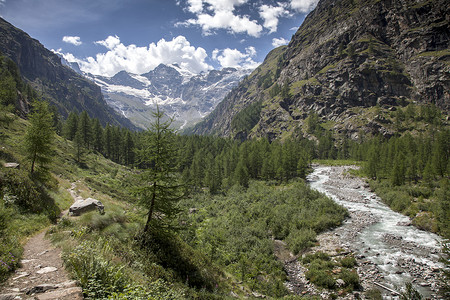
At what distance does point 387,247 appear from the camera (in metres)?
24.0

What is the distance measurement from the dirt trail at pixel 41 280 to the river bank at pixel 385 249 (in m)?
18.8

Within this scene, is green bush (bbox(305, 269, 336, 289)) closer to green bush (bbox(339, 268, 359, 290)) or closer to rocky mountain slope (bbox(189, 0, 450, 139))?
green bush (bbox(339, 268, 359, 290))

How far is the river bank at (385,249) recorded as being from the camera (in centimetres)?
1819

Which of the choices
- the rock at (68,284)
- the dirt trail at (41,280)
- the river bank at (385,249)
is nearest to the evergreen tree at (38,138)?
the dirt trail at (41,280)

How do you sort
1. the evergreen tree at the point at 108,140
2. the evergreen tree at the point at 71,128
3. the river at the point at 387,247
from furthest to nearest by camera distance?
the evergreen tree at the point at 108,140 → the evergreen tree at the point at 71,128 → the river at the point at 387,247

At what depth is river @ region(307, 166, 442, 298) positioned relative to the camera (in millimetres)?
18312

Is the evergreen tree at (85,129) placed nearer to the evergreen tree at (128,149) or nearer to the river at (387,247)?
the evergreen tree at (128,149)

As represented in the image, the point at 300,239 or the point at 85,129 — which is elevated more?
the point at 85,129

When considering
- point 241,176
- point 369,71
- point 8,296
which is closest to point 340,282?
point 8,296

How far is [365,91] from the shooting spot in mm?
145000

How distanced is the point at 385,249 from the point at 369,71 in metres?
162

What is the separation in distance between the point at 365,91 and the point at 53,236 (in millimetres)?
176841

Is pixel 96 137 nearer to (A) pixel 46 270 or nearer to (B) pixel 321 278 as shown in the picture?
(A) pixel 46 270

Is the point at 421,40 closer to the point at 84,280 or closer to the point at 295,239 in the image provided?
the point at 295,239
